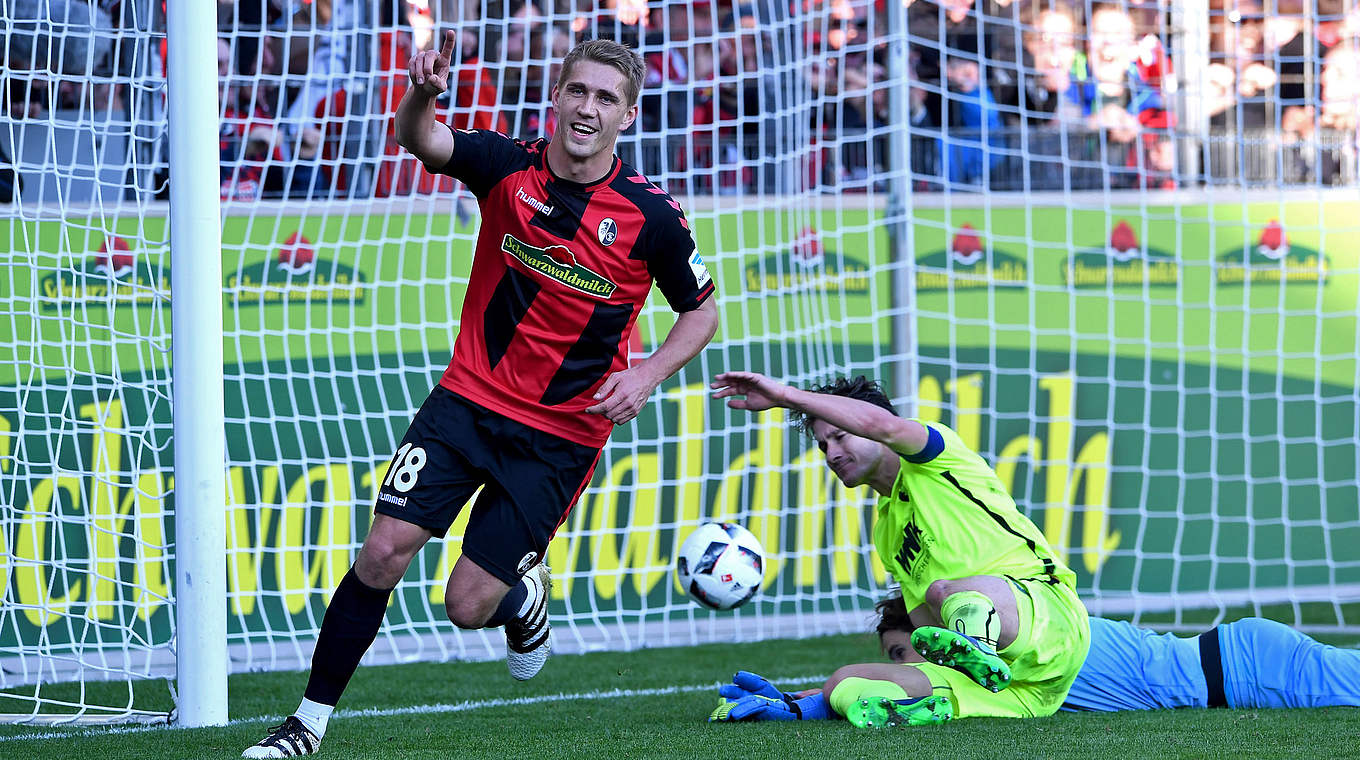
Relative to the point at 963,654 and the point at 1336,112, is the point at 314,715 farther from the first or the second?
the point at 1336,112

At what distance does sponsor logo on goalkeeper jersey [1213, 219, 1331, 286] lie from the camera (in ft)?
27.2

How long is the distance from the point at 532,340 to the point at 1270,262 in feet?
19.0

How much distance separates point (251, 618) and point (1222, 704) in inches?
167

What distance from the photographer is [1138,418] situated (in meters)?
8.23

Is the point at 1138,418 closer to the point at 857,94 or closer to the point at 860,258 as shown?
the point at 860,258

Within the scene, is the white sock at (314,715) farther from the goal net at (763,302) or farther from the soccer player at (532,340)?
the goal net at (763,302)

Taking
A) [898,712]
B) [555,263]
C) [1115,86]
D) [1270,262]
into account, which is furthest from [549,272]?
[1115,86]

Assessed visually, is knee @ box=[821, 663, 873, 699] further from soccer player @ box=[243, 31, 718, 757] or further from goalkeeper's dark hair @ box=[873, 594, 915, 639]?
soccer player @ box=[243, 31, 718, 757]

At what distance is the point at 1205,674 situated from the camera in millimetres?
4531

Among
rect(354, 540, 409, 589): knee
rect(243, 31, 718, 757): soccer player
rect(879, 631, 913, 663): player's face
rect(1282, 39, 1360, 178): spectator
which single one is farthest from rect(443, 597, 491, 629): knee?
rect(1282, 39, 1360, 178): spectator

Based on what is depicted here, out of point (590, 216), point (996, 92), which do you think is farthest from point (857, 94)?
point (590, 216)

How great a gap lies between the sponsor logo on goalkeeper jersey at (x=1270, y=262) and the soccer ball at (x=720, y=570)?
462 centimetres

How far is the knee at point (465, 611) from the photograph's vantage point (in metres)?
4.05

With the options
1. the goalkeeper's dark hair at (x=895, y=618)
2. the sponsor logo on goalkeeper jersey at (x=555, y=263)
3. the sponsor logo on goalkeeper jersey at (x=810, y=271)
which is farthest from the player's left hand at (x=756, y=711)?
the sponsor logo on goalkeeper jersey at (x=810, y=271)
